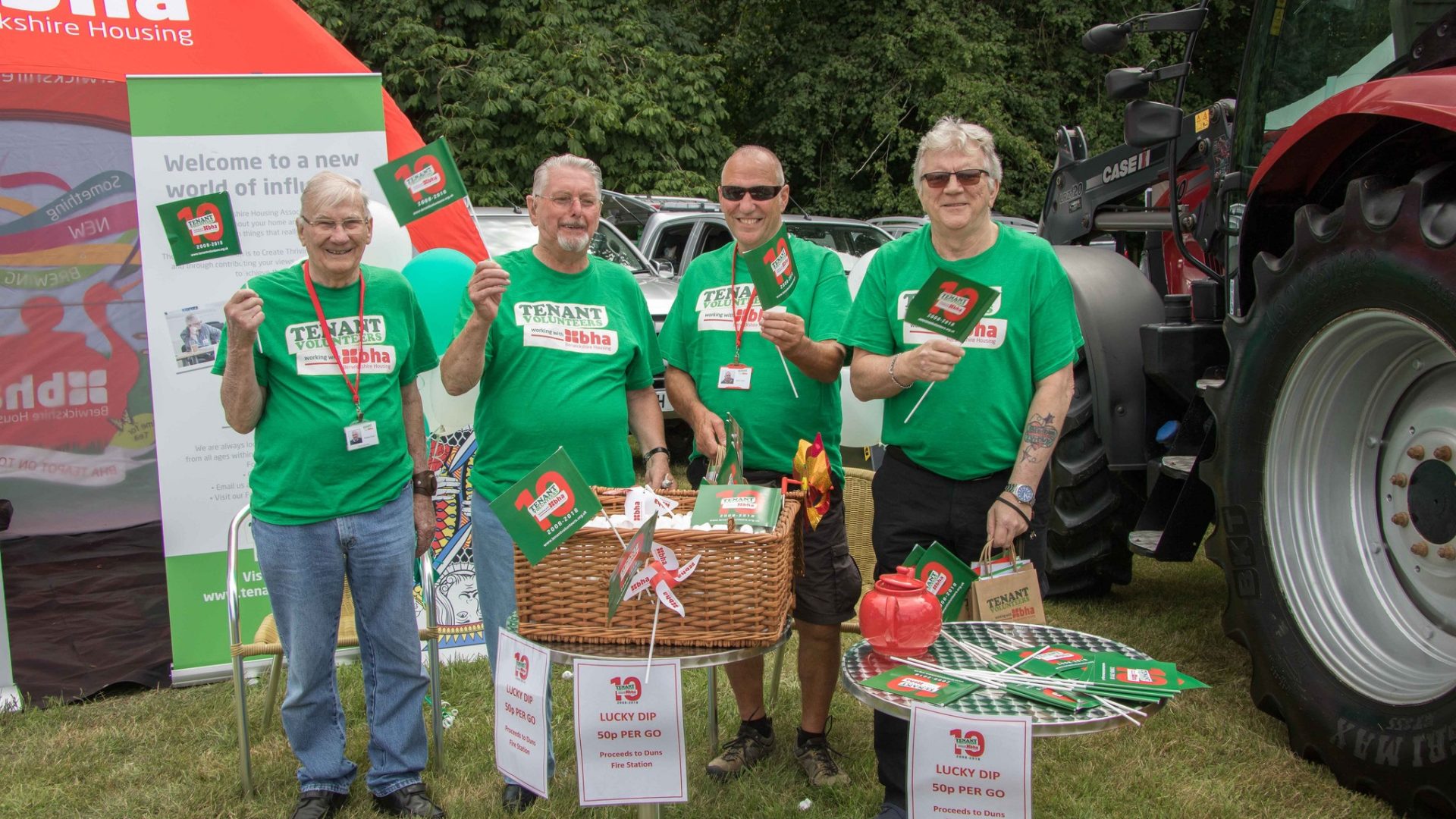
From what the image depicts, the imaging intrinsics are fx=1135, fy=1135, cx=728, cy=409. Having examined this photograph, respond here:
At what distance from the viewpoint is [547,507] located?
2.26m

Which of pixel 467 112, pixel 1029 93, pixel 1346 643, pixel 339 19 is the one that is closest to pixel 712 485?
pixel 1346 643

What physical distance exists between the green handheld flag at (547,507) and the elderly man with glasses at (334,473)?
86cm

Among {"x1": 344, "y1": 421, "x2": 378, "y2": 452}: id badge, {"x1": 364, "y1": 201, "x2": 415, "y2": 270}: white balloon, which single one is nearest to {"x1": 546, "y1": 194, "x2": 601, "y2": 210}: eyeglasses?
{"x1": 344, "y1": 421, "x2": 378, "y2": 452}: id badge

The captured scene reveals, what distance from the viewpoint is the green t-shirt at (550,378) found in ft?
9.75

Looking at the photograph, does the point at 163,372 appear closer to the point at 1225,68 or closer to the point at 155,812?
the point at 155,812

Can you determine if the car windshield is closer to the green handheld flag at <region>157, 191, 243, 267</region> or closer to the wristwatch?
the green handheld flag at <region>157, 191, 243, 267</region>

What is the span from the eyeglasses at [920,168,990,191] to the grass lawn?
1670mm

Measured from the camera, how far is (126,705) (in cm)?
404

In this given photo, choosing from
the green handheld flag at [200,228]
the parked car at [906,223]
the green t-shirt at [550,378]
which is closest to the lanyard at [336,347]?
the green t-shirt at [550,378]

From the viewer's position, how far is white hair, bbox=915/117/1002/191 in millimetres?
2617

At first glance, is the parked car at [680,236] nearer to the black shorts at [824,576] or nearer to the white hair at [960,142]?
the black shorts at [824,576]

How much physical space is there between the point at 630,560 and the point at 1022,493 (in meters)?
1.00

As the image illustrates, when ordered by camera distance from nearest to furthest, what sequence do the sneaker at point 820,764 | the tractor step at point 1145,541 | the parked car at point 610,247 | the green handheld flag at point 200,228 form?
the sneaker at point 820,764 < the green handheld flag at point 200,228 < the tractor step at point 1145,541 < the parked car at point 610,247

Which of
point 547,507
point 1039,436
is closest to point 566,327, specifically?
point 547,507
